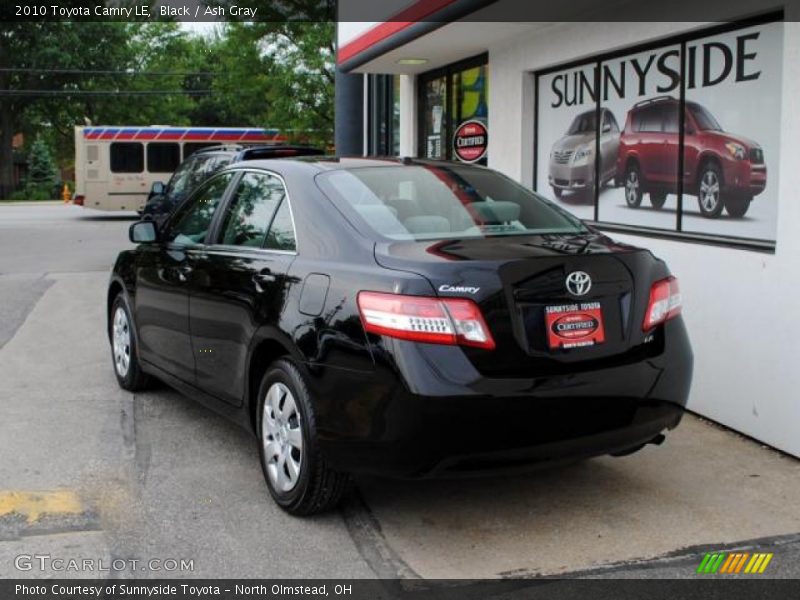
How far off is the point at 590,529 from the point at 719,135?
3185 millimetres

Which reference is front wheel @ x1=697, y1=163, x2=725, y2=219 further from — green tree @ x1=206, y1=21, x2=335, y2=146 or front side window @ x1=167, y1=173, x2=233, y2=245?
green tree @ x1=206, y1=21, x2=335, y2=146

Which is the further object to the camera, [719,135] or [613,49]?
[613,49]

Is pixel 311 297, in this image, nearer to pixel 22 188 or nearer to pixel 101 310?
pixel 101 310

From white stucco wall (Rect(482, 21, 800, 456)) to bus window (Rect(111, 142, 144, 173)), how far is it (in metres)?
22.6

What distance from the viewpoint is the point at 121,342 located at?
22.7 feet

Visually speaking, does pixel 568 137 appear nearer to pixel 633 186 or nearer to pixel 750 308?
pixel 633 186

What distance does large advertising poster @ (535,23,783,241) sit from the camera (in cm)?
593

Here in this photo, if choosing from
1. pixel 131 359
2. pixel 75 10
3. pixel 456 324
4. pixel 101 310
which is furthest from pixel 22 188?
pixel 456 324

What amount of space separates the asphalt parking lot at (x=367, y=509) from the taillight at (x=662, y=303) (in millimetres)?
970

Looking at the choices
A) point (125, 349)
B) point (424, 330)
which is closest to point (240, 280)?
point (424, 330)

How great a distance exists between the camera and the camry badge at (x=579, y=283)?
396 centimetres

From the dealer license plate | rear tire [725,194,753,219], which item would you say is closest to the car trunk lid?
the dealer license plate

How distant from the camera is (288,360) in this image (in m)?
4.37

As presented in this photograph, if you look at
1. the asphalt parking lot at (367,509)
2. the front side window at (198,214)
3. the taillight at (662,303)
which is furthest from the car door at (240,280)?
the taillight at (662,303)
